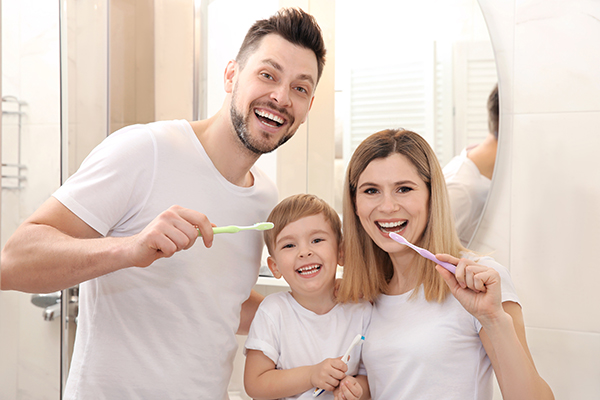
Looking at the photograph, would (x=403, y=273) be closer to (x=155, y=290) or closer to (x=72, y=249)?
(x=155, y=290)

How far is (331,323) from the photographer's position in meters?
1.13

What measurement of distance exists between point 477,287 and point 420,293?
0.80 ft

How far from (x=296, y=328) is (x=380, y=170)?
42 cm

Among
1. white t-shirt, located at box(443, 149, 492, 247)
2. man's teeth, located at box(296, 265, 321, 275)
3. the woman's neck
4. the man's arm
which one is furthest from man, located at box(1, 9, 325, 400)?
white t-shirt, located at box(443, 149, 492, 247)

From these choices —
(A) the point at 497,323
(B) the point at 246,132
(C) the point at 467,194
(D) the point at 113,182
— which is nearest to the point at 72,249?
(D) the point at 113,182

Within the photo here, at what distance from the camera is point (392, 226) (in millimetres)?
1089

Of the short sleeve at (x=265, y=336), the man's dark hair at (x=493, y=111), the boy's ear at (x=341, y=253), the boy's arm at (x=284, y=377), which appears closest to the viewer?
the boy's arm at (x=284, y=377)

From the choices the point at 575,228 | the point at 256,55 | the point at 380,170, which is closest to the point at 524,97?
the point at 575,228

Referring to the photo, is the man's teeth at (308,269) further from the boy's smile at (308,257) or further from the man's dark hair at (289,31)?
the man's dark hair at (289,31)

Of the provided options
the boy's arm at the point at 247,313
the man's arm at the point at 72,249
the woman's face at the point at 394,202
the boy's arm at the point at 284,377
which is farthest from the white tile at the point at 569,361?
the man's arm at the point at 72,249

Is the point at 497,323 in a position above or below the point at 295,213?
below

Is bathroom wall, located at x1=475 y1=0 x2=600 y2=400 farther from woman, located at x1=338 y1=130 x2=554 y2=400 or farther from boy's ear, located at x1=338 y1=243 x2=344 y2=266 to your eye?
boy's ear, located at x1=338 y1=243 x2=344 y2=266

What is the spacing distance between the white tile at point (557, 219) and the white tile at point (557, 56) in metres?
0.05

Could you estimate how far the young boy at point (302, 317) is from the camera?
1072 millimetres
